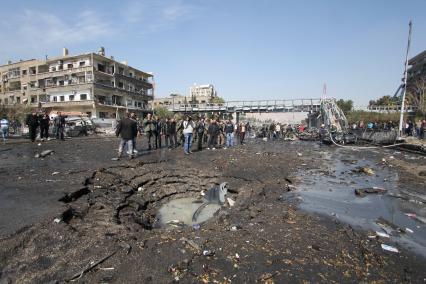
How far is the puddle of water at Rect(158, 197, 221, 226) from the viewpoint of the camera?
669 centimetres

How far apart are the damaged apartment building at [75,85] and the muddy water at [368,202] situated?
4313 cm

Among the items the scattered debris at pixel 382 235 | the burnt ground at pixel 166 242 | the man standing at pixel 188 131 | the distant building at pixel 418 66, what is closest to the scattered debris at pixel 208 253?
the burnt ground at pixel 166 242

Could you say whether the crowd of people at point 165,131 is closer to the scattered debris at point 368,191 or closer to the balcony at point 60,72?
the scattered debris at point 368,191

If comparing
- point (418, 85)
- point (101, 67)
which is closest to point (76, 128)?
point (101, 67)

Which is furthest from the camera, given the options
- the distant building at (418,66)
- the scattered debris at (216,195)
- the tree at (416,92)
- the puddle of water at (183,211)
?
the distant building at (418,66)

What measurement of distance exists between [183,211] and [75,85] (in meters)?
48.2

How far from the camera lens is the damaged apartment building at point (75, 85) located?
48.8 metres

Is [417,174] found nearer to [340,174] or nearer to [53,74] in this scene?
[340,174]

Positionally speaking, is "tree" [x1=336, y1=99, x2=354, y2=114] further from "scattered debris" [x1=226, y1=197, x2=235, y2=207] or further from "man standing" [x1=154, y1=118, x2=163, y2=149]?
"scattered debris" [x1=226, y1=197, x2=235, y2=207]

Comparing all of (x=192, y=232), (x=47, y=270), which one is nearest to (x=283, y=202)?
(x=192, y=232)

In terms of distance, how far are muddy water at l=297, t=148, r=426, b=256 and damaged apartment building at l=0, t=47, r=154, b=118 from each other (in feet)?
141

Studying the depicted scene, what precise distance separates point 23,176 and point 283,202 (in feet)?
21.7

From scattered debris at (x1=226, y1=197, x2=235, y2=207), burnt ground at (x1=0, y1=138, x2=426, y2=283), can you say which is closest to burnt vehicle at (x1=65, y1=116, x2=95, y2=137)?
burnt ground at (x1=0, y1=138, x2=426, y2=283)

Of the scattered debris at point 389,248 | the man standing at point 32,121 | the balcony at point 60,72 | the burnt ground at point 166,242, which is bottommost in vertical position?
the scattered debris at point 389,248
